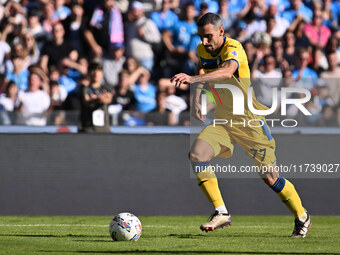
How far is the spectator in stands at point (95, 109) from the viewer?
12031 millimetres

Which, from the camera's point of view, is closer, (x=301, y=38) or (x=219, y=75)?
(x=219, y=75)

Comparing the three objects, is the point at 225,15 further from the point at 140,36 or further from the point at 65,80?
the point at 65,80

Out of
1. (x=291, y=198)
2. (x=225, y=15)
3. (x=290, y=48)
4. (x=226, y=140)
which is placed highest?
(x=225, y=15)

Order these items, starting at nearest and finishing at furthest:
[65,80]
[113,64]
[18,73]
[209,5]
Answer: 1. [65,80]
2. [18,73]
3. [113,64]
4. [209,5]

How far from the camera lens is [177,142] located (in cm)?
1208

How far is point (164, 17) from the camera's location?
14633 mm

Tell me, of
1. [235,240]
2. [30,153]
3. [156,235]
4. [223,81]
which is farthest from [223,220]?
[30,153]

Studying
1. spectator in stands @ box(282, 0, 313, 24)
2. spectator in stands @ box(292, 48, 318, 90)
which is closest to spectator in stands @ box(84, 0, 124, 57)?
A: spectator in stands @ box(292, 48, 318, 90)

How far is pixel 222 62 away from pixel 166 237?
2080 mm

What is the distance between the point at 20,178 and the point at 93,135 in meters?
1.35

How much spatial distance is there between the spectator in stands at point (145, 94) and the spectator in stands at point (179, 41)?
790 mm

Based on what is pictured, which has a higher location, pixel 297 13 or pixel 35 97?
pixel 297 13

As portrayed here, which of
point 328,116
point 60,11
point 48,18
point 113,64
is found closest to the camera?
point 328,116

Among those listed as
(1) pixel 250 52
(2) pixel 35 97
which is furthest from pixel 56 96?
(1) pixel 250 52
